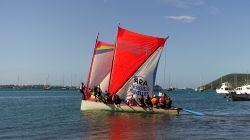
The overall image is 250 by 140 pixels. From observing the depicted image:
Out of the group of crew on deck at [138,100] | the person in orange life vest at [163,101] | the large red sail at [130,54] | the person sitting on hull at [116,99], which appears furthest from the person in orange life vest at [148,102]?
the large red sail at [130,54]

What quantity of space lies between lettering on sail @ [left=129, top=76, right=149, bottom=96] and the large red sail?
2.63 feet

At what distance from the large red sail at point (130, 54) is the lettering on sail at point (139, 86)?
0.80 metres

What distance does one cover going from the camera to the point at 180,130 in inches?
768

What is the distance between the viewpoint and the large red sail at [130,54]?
30.9 meters

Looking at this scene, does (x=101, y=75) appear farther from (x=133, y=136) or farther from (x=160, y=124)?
(x=133, y=136)

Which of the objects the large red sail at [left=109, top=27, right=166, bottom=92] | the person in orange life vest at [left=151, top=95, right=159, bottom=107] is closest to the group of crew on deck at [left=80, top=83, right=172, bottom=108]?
the person in orange life vest at [left=151, top=95, right=159, bottom=107]

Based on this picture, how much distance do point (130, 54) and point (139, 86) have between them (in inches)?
134

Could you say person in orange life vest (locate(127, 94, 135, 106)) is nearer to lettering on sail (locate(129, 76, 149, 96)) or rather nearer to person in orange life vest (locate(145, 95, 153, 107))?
lettering on sail (locate(129, 76, 149, 96))

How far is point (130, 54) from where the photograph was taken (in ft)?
102

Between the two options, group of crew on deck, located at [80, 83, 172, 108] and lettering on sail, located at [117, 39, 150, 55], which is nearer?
group of crew on deck, located at [80, 83, 172, 108]

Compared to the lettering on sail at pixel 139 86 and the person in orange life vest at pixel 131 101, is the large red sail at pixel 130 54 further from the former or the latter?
the person in orange life vest at pixel 131 101

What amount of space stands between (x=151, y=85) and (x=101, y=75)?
5.69 meters

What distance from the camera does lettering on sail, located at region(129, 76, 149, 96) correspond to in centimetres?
3075

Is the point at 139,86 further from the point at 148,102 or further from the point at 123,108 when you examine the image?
the point at 123,108
